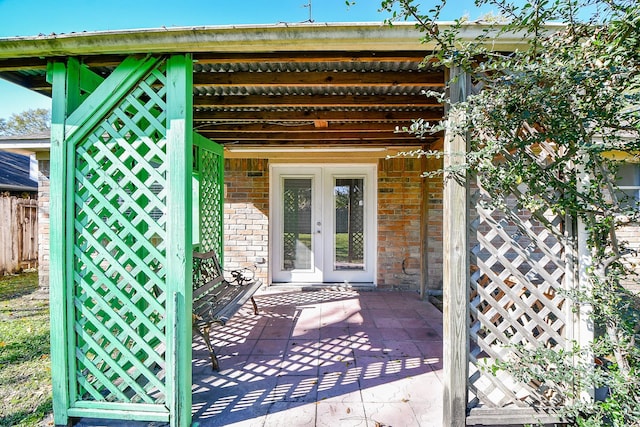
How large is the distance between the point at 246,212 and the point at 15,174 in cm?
976

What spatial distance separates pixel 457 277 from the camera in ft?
6.57

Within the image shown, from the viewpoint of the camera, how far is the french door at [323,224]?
5574mm

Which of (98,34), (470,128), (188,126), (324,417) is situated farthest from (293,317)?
(98,34)

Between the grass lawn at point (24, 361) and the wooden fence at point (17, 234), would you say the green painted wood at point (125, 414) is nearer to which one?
the grass lawn at point (24, 361)

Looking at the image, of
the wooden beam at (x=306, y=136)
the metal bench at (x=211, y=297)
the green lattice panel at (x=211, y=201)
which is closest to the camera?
the metal bench at (x=211, y=297)

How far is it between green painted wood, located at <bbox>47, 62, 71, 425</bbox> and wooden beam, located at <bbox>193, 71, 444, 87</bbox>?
1.02 metres

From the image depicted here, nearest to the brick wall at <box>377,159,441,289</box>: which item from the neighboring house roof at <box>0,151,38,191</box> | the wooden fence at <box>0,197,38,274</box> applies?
the wooden fence at <box>0,197,38,274</box>

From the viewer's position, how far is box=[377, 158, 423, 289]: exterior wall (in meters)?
5.44

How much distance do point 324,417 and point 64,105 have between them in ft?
9.32

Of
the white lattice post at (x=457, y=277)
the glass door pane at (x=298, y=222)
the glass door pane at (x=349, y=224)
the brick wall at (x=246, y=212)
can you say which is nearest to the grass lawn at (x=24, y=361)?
the brick wall at (x=246, y=212)

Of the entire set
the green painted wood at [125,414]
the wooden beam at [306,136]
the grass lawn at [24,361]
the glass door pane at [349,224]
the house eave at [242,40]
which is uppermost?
the wooden beam at [306,136]

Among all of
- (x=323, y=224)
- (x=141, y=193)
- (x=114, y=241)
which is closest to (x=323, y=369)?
(x=114, y=241)

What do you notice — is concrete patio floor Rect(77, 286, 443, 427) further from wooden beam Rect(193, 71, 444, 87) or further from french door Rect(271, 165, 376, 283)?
wooden beam Rect(193, 71, 444, 87)

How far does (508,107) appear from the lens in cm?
177
